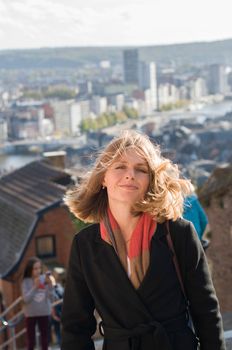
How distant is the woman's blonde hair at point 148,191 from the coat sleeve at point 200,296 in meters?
0.11

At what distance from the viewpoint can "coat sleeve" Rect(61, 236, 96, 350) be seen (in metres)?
2.56

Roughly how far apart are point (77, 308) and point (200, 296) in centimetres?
40

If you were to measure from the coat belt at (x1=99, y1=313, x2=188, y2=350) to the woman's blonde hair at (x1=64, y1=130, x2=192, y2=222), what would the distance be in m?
0.32

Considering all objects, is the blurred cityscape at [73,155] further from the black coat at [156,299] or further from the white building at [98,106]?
the black coat at [156,299]

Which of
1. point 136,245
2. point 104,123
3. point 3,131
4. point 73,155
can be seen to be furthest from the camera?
point 104,123

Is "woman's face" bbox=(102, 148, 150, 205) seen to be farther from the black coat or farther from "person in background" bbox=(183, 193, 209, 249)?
"person in background" bbox=(183, 193, 209, 249)

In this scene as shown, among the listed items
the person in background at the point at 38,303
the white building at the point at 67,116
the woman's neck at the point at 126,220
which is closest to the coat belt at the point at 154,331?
the woman's neck at the point at 126,220

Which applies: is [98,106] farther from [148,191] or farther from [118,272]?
[118,272]

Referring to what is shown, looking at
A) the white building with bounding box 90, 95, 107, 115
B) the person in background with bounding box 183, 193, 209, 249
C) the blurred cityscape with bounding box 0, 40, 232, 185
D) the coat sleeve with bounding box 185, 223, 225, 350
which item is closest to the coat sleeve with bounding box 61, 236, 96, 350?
the coat sleeve with bounding box 185, 223, 225, 350

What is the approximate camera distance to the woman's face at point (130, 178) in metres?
2.57

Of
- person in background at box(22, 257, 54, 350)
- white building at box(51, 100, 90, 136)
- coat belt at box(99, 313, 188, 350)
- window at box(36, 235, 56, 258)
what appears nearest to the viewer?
coat belt at box(99, 313, 188, 350)

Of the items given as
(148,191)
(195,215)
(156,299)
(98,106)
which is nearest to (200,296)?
(156,299)

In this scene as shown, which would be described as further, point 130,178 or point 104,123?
point 104,123

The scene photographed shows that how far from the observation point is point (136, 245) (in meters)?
2.50
